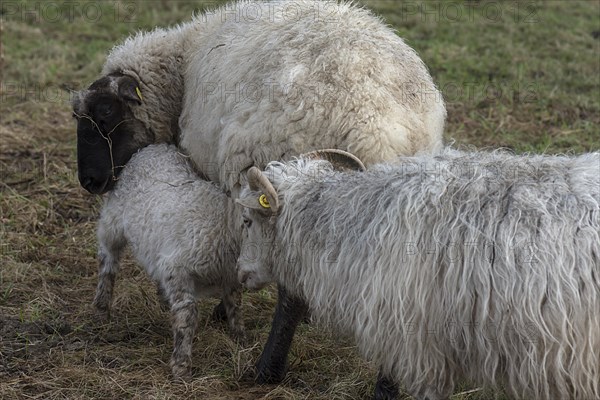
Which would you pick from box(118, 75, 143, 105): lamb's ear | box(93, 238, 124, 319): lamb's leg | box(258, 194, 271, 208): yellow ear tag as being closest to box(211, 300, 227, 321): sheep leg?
box(93, 238, 124, 319): lamb's leg

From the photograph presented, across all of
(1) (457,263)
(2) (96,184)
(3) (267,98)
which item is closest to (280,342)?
(3) (267,98)

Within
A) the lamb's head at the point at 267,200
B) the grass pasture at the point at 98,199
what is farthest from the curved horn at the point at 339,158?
the grass pasture at the point at 98,199

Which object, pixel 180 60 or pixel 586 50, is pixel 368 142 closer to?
pixel 180 60

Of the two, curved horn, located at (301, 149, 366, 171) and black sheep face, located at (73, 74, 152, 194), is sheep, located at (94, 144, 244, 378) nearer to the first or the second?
black sheep face, located at (73, 74, 152, 194)

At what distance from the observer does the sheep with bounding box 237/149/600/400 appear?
323cm

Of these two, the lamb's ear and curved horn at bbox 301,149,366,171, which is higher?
curved horn at bbox 301,149,366,171

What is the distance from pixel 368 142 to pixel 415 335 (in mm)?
1052

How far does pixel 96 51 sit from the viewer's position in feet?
33.3

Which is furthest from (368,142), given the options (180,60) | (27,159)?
(27,159)

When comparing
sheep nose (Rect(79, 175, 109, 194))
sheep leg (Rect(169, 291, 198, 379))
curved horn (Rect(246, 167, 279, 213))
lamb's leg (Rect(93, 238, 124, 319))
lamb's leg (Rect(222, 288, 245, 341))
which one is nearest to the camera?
curved horn (Rect(246, 167, 279, 213))

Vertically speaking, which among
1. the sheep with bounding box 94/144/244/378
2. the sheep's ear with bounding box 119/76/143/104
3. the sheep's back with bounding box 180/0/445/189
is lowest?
the sheep with bounding box 94/144/244/378

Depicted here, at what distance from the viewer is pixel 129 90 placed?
17.3 ft

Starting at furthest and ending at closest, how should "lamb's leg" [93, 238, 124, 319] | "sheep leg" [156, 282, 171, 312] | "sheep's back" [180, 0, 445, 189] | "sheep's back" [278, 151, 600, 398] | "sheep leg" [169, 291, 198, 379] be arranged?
"lamb's leg" [93, 238, 124, 319] < "sheep leg" [156, 282, 171, 312] < "sheep leg" [169, 291, 198, 379] < "sheep's back" [180, 0, 445, 189] < "sheep's back" [278, 151, 600, 398]

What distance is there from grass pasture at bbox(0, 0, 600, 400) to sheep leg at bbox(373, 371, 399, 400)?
0.15 meters
